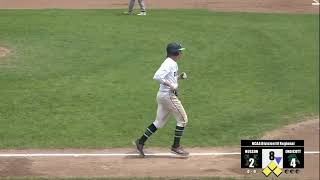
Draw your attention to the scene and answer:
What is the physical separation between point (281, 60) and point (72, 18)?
9711mm

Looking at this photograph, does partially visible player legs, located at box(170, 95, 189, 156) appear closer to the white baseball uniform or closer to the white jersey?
the white baseball uniform

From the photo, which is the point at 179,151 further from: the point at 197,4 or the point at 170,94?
the point at 197,4

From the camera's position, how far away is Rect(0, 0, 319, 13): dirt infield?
2741cm

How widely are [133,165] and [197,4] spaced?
2089 cm

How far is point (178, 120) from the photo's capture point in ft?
31.6

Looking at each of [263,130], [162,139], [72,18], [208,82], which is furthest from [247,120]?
[72,18]

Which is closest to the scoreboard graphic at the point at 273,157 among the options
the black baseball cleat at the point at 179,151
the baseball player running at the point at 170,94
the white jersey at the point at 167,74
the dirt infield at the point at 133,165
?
the dirt infield at the point at 133,165

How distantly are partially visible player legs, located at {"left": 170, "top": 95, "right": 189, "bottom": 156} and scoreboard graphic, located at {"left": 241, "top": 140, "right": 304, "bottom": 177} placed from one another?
1.13 meters

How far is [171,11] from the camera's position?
2658 centimetres

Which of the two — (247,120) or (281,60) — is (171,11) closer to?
(281,60)

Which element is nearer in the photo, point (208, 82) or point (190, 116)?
point (190, 116)

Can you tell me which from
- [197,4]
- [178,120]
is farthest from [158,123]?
[197,4]

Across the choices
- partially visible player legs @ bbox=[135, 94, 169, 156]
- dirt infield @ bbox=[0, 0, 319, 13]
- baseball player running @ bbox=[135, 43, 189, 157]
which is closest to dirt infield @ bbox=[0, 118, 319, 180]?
partially visible player legs @ bbox=[135, 94, 169, 156]

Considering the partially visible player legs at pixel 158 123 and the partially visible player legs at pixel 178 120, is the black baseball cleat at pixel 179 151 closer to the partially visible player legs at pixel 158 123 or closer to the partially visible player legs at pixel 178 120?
the partially visible player legs at pixel 178 120
